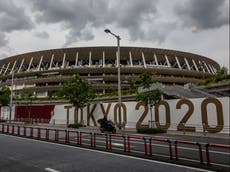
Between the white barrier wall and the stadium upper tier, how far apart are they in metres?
29.3

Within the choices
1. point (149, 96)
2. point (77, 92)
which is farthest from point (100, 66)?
point (149, 96)

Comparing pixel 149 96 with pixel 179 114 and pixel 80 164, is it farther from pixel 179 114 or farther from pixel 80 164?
pixel 80 164

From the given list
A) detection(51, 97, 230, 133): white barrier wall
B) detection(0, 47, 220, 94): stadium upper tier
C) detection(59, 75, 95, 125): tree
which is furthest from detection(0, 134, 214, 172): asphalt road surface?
detection(0, 47, 220, 94): stadium upper tier

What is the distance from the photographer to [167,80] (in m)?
61.8

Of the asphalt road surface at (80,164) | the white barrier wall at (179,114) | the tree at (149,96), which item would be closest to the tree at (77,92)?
the white barrier wall at (179,114)

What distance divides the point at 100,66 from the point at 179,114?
4217 centimetres

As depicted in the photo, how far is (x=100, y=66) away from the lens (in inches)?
2478

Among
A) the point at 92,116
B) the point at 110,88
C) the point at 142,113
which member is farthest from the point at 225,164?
the point at 110,88

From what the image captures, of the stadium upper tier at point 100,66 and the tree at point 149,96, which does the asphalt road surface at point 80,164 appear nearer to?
the tree at point 149,96

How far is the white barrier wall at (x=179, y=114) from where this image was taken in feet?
66.8

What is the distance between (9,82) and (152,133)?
62.0 meters

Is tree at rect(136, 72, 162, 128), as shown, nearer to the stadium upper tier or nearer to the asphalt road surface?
the asphalt road surface

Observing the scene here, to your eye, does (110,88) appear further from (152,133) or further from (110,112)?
(152,133)

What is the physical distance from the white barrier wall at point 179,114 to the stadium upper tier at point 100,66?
2931cm
